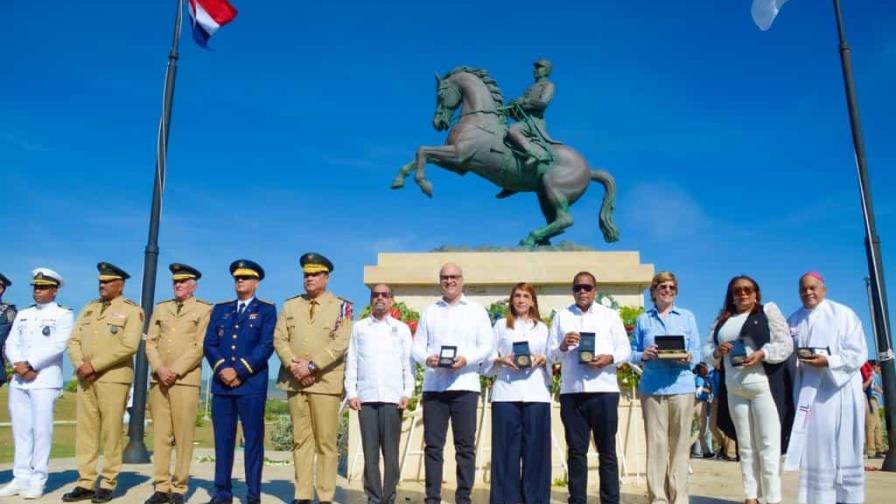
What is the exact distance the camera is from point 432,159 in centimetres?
859

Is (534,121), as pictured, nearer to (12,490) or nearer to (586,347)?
(586,347)

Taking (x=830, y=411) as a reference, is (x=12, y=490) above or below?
below

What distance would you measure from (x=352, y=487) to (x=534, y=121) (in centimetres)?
491

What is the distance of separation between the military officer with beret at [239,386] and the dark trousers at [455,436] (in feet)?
4.13

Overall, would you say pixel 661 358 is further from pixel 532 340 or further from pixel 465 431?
pixel 465 431

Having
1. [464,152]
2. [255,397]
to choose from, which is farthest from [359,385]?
[464,152]

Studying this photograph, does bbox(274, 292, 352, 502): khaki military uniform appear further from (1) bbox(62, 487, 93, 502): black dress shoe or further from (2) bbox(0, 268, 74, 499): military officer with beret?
(2) bbox(0, 268, 74, 499): military officer with beret

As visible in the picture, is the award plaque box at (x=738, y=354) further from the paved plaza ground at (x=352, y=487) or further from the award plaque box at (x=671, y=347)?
the paved plaza ground at (x=352, y=487)

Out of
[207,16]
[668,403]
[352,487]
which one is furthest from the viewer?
[207,16]

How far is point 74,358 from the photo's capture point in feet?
18.8

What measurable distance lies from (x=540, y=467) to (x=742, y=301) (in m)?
1.81

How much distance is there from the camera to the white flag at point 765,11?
375 inches

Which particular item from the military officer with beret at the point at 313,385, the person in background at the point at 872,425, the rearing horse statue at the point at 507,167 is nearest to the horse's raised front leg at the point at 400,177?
the rearing horse statue at the point at 507,167

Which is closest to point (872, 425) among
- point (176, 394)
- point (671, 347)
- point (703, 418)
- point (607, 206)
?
point (703, 418)
